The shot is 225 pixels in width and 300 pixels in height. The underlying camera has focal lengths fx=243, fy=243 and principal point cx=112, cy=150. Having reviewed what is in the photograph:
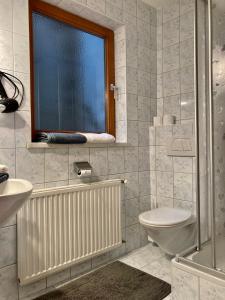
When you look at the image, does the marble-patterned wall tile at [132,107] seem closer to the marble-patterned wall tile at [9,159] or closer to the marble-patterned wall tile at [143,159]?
the marble-patterned wall tile at [143,159]

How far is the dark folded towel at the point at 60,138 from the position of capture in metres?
1.76

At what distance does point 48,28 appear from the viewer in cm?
203

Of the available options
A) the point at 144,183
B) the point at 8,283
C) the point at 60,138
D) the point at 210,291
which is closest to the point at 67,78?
the point at 60,138

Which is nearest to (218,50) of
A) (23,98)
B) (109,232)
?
(23,98)

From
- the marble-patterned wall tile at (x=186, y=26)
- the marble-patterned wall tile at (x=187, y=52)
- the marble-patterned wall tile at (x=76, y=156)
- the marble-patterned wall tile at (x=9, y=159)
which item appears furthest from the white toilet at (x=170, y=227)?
the marble-patterned wall tile at (x=186, y=26)

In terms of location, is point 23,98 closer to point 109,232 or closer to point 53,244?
point 53,244

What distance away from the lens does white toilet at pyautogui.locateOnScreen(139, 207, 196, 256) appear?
1969 millimetres

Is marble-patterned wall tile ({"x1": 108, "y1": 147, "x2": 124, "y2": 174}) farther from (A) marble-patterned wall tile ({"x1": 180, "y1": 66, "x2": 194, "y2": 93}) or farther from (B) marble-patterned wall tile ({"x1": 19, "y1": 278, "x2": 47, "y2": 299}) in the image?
(B) marble-patterned wall tile ({"x1": 19, "y1": 278, "x2": 47, "y2": 299})

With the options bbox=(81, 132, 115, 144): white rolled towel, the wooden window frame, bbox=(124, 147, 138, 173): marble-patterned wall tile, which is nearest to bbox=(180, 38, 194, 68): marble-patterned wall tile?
the wooden window frame

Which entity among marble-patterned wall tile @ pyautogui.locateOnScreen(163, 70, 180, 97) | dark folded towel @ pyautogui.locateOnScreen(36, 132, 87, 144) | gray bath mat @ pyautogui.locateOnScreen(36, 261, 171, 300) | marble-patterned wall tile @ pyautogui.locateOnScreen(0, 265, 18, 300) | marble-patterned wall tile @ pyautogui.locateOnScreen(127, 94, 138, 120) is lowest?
gray bath mat @ pyautogui.locateOnScreen(36, 261, 171, 300)

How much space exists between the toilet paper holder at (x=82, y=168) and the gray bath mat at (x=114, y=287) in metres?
0.84

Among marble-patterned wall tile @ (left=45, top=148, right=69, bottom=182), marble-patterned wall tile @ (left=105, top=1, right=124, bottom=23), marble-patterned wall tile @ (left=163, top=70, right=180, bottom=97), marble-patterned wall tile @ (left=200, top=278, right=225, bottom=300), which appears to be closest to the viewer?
marble-patterned wall tile @ (left=200, top=278, right=225, bottom=300)

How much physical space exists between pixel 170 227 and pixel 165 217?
0.47 feet

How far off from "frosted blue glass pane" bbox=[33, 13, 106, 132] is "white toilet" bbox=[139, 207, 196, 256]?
38.3 inches
